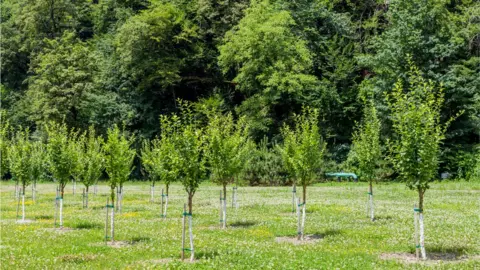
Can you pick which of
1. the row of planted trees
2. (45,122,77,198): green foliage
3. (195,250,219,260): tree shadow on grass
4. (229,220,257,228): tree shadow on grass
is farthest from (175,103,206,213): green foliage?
(45,122,77,198): green foliage

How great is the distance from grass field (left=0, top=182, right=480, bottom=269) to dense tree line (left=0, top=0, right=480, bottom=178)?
28.5 m

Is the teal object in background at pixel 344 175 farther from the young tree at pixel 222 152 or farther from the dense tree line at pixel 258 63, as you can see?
the young tree at pixel 222 152

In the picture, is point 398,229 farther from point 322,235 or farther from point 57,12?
point 57,12

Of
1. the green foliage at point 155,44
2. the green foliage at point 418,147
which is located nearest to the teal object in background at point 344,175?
the green foliage at point 155,44

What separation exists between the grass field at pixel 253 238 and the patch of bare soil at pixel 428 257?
38mm

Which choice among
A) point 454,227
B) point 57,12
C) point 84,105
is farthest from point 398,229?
point 57,12

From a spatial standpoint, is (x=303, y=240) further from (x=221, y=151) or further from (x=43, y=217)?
(x=43, y=217)

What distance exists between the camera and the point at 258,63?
6850 cm

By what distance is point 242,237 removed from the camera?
904 inches

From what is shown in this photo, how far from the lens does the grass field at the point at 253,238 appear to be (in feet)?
57.6

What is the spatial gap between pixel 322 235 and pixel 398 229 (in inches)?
151

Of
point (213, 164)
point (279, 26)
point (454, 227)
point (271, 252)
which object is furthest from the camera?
point (279, 26)

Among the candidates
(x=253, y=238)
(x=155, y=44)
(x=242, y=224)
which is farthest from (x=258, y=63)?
(x=253, y=238)

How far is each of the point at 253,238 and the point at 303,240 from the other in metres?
2.22
